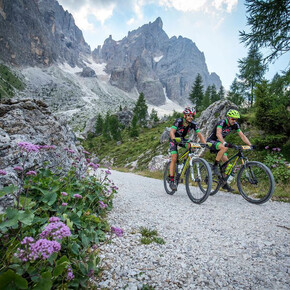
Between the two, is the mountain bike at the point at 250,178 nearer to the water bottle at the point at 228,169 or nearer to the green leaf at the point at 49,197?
the water bottle at the point at 228,169

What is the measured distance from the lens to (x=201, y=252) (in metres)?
2.96

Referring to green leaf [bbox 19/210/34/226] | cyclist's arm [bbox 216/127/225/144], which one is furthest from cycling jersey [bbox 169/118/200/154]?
green leaf [bbox 19/210/34/226]

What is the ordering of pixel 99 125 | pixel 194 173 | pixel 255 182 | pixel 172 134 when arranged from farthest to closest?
1. pixel 99 125
2. pixel 172 134
3. pixel 194 173
4. pixel 255 182

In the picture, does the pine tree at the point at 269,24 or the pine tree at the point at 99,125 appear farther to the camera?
the pine tree at the point at 99,125

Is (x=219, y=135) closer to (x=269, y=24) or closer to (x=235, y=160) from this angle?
(x=235, y=160)

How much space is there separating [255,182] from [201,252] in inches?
168

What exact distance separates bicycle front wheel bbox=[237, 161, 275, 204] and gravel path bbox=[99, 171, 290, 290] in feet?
3.17

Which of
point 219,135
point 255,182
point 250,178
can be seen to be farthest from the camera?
point 219,135

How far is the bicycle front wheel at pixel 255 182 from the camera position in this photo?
18.9ft

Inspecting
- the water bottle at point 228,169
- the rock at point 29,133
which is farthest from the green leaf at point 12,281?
the water bottle at point 228,169

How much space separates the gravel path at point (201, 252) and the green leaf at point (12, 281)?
1.08 m

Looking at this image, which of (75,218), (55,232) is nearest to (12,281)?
(55,232)

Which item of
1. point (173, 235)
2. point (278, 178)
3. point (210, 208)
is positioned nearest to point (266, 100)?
point (278, 178)

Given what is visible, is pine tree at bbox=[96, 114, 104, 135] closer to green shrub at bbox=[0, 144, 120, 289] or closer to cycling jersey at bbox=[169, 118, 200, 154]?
cycling jersey at bbox=[169, 118, 200, 154]
